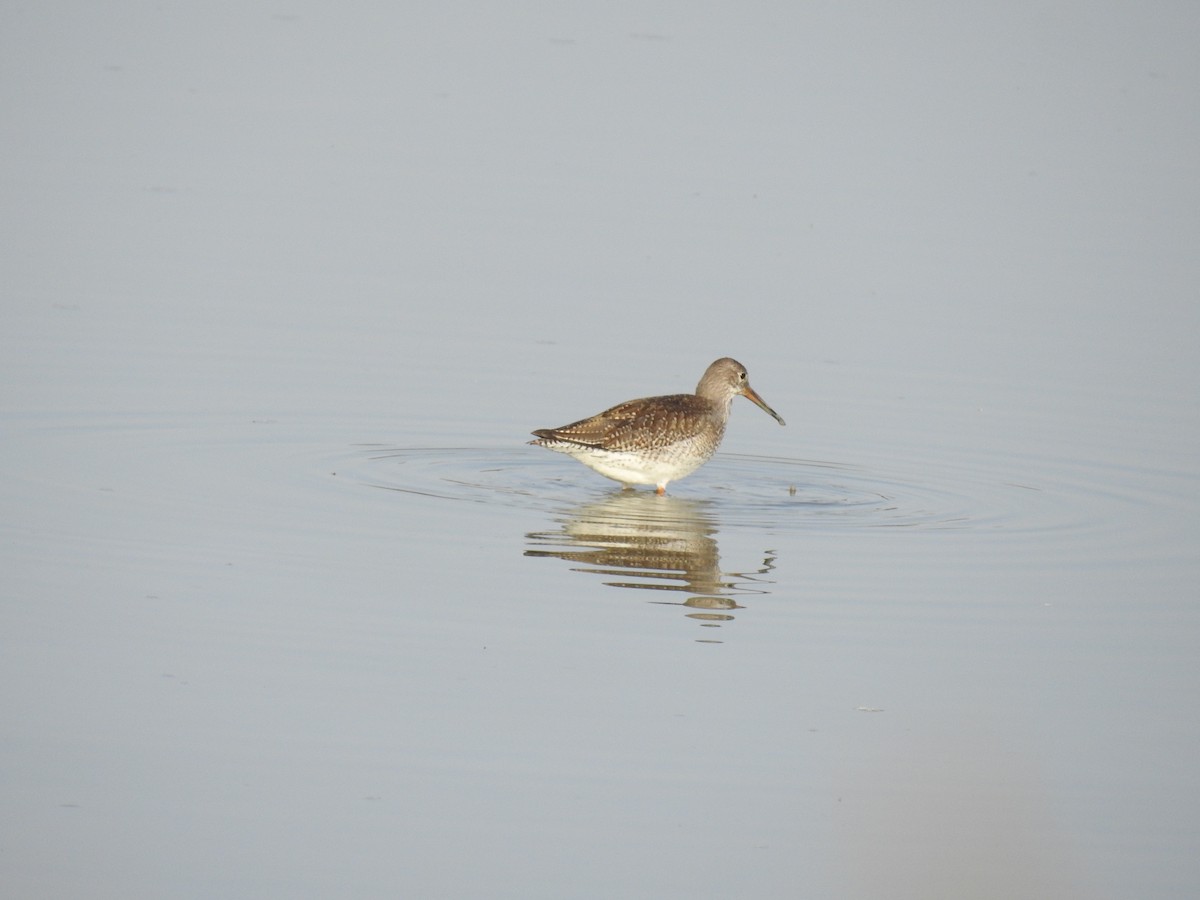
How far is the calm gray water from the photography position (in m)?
6.81

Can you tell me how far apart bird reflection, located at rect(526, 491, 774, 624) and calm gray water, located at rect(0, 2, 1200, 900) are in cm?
4

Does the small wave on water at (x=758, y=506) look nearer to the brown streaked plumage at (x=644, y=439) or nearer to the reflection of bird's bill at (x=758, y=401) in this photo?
the brown streaked plumage at (x=644, y=439)

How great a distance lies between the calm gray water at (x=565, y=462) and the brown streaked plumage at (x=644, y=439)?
0.23m

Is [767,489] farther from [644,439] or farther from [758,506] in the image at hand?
[644,439]

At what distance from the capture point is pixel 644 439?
38.8 ft

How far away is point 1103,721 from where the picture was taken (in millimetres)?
8031

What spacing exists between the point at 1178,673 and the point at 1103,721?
2.84 feet

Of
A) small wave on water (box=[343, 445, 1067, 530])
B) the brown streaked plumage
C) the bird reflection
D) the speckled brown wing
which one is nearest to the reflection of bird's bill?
small wave on water (box=[343, 445, 1067, 530])

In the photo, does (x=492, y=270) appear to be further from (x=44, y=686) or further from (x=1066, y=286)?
(x=44, y=686)

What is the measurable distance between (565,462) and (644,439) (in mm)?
1023

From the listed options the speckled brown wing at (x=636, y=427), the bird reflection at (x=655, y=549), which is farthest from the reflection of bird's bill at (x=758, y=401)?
the bird reflection at (x=655, y=549)

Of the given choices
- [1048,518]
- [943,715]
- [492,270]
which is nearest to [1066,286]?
[492,270]

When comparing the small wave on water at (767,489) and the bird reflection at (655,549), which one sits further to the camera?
the small wave on water at (767,489)

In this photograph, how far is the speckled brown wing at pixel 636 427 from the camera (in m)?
11.8
